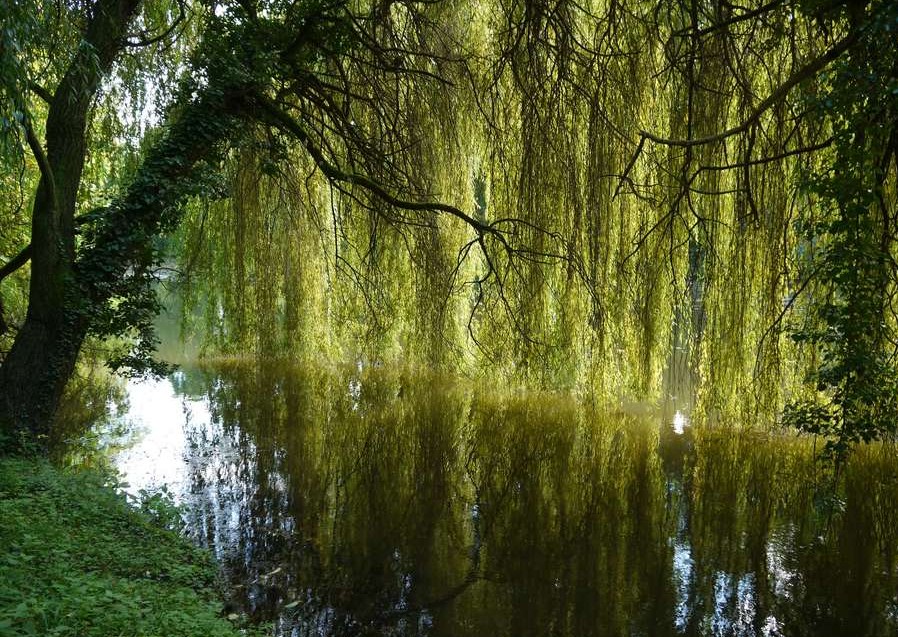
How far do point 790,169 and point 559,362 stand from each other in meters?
2.13

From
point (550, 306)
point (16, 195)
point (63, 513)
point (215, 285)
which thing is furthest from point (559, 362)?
point (16, 195)

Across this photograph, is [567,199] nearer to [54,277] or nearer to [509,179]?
[509,179]

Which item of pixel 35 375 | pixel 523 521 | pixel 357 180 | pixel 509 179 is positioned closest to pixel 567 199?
pixel 509 179

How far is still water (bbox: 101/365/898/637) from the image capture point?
3.22 m

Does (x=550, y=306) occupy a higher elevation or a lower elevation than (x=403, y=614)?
higher

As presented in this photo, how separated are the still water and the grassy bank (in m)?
0.33

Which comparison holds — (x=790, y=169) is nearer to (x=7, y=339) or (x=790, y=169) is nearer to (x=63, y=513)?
(x=63, y=513)

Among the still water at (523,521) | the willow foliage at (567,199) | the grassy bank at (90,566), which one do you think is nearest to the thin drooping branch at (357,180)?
the willow foliage at (567,199)

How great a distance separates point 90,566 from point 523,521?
2511mm

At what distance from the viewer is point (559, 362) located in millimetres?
5305

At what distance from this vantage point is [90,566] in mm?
2828

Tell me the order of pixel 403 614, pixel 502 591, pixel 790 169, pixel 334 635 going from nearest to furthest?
1. pixel 334 635
2. pixel 403 614
3. pixel 502 591
4. pixel 790 169

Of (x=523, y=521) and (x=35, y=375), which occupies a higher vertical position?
(x=35, y=375)

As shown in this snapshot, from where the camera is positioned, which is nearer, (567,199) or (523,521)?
(523,521)
